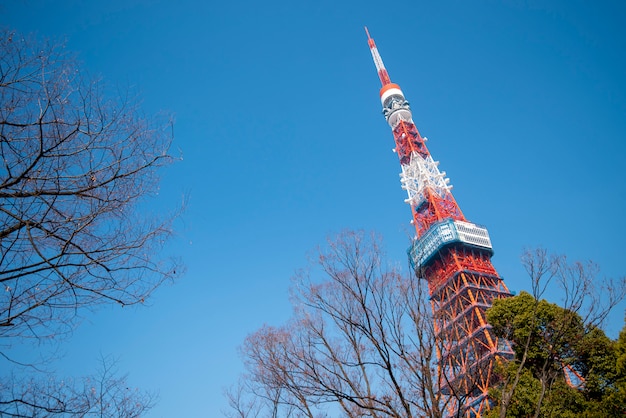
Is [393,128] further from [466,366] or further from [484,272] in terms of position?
[466,366]

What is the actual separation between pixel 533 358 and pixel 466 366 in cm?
986

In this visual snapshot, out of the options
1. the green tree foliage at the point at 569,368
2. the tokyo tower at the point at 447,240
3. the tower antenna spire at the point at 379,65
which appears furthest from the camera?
the tower antenna spire at the point at 379,65

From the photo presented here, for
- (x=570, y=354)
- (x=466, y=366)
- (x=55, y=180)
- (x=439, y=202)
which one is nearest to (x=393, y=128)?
(x=439, y=202)

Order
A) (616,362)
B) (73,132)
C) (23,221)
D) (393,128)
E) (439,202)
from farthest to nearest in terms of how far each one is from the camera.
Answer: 1. (393,128)
2. (439,202)
3. (616,362)
4. (73,132)
5. (23,221)

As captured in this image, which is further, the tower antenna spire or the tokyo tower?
the tower antenna spire

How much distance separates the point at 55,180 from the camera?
11.2 ft

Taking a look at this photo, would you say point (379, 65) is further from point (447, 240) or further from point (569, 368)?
point (569, 368)

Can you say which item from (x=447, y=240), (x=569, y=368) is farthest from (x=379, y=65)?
(x=569, y=368)

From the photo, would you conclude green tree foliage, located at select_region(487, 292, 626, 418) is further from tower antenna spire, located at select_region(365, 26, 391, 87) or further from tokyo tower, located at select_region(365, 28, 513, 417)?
tower antenna spire, located at select_region(365, 26, 391, 87)


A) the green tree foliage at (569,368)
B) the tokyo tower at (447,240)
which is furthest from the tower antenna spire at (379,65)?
the green tree foliage at (569,368)

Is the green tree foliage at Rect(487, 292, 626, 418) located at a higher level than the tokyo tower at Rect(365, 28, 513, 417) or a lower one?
lower

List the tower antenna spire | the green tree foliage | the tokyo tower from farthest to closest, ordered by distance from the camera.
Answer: the tower antenna spire, the tokyo tower, the green tree foliage

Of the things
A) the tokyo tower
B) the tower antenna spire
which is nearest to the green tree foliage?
the tokyo tower

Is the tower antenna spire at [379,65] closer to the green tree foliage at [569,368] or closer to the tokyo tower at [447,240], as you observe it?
the tokyo tower at [447,240]
